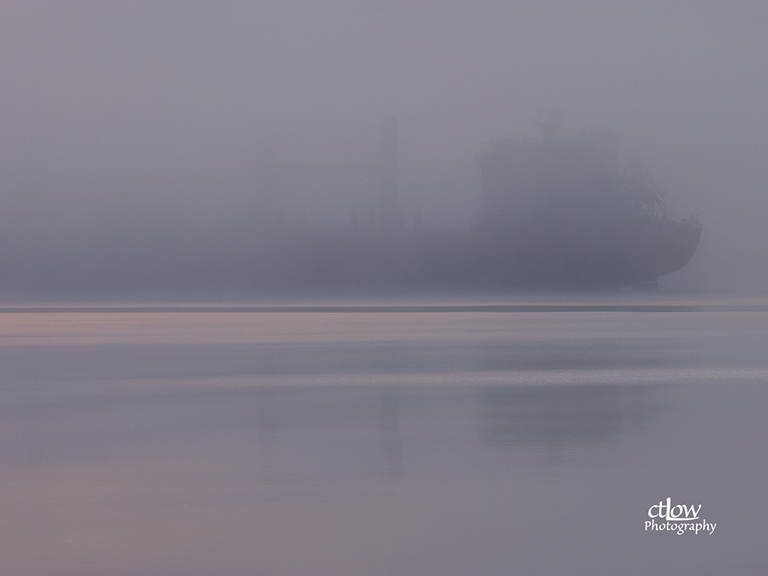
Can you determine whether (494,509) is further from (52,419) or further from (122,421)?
(52,419)

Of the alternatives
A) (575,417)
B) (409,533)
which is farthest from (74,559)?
(575,417)

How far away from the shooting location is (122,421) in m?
4.51

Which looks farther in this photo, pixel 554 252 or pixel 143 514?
pixel 554 252

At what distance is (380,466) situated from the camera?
3.32 meters

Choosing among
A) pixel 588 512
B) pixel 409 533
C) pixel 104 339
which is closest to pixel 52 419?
pixel 409 533

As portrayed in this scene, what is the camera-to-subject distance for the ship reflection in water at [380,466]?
7.54ft

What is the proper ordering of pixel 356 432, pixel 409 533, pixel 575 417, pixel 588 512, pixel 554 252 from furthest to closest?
pixel 554 252 < pixel 575 417 < pixel 356 432 < pixel 588 512 < pixel 409 533

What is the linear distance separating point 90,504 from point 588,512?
160cm

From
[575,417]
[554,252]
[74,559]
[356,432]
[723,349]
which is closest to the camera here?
[74,559]

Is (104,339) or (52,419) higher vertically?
(52,419)

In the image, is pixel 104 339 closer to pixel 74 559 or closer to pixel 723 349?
pixel 723 349

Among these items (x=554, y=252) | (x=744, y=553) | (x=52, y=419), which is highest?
(x=744, y=553)

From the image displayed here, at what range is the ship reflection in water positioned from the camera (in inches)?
90.5

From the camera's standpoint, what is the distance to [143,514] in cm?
263
